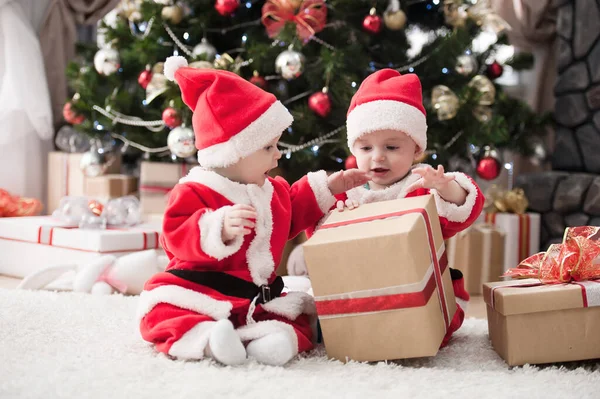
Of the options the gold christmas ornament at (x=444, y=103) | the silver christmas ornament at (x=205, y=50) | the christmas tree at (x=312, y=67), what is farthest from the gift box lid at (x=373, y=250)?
the silver christmas ornament at (x=205, y=50)

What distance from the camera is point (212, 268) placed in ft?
4.63

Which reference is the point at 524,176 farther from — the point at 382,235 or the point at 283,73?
the point at 382,235

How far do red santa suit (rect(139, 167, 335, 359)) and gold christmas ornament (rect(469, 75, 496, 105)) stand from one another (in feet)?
4.57

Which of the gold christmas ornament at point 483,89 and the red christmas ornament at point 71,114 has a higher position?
the red christmas ornament at point 71,114

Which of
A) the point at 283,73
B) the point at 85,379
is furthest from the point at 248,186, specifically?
the point at 283,73

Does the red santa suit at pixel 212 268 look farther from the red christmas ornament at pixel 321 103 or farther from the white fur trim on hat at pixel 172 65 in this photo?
the red christmas ornament at pixel 321 103

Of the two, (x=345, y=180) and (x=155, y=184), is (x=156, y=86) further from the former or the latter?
(x=345, y=180)

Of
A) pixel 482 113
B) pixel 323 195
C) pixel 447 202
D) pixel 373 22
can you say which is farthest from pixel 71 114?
pixel 447 202

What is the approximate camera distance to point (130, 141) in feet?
9.99

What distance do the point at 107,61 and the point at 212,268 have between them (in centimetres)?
180

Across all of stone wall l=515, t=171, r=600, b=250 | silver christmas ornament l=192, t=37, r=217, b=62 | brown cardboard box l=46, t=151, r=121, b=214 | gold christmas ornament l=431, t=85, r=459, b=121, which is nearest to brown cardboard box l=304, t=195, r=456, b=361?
gold christmas ornament l=431, t=85, r=459, b=121

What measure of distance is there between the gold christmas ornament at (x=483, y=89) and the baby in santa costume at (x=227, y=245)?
139cm

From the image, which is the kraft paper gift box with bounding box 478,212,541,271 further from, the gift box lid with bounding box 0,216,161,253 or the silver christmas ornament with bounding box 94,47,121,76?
the silver christmas ornament with bounding box 94,47,121,76

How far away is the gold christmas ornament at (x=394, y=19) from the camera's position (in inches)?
103
